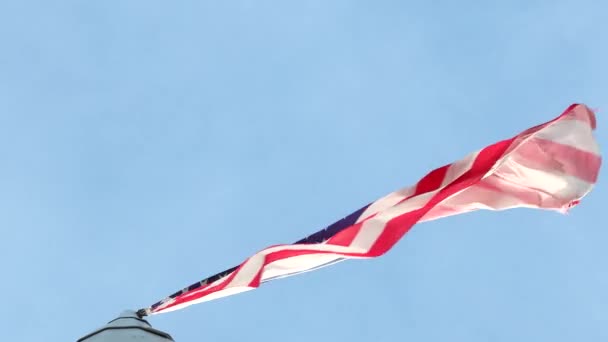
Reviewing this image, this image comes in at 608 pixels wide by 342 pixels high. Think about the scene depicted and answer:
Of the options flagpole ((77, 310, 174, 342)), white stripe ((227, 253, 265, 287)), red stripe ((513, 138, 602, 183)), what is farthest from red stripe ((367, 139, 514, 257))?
flagpole ((77, 310, 174, 342))

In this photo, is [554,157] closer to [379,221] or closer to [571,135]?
[571,135]

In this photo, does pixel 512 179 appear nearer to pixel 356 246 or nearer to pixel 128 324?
pixel 356 246

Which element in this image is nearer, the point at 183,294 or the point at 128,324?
the point at 128,324

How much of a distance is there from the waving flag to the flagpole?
2.64m

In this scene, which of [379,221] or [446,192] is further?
[446,192]

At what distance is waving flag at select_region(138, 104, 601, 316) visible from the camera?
948 centimetres

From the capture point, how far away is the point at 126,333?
6.33 meters

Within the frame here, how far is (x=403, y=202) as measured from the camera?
32.5 feet

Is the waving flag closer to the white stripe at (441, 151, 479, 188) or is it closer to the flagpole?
the white stripe at (441, 151, 479, 188)

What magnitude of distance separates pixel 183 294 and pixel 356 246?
185 centimetres

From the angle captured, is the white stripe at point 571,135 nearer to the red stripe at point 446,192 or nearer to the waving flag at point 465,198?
the waving flag at point 465,198

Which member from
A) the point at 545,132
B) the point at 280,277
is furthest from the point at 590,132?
the point at 280,277

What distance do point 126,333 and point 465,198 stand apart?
4687 mm

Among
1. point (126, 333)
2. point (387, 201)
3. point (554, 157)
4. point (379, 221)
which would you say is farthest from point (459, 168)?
point (126, 333)
